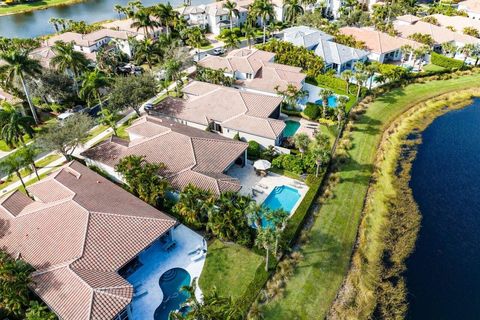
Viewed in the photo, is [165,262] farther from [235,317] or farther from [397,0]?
[397,0]

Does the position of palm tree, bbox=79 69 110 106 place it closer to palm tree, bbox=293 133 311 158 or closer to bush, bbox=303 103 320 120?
palm tree, bbox=293 133 311 158

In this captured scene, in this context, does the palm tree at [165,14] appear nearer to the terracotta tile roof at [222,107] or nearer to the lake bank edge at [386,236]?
the terracotta tile roof at [222,107]

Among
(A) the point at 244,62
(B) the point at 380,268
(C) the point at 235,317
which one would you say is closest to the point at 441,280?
(B) the point at 380,268

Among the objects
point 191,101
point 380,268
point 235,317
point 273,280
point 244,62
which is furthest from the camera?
point 244,62

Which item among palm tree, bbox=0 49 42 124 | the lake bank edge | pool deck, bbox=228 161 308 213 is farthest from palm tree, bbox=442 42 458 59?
palm tree, bbox=0 49 42 124

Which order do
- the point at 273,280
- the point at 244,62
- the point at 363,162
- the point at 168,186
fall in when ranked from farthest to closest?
the point at 244,62
the point at 363,162
the point at 168,186
the point at 273,280

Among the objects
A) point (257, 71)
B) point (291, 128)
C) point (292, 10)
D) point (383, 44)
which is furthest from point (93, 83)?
point (292, 10)

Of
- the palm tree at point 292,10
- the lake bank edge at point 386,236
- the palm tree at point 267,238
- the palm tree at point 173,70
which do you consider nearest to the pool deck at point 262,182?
the lake bank edge at point 386,236
